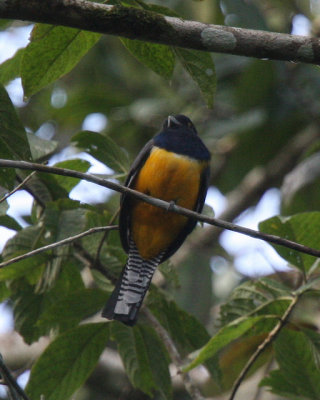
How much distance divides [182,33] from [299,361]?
1.75 metres

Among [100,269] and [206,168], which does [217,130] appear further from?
[100,269]

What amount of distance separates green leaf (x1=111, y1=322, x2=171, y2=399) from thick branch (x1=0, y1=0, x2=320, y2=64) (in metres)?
1.69

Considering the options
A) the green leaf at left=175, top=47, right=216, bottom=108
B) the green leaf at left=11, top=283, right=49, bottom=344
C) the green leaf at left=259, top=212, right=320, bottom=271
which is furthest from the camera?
the green leaf at left=11, top=283, right=49, bottom=344

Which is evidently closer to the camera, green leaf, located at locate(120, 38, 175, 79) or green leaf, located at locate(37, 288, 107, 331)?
green leaf, located at locate(120, 38, 175, 79)

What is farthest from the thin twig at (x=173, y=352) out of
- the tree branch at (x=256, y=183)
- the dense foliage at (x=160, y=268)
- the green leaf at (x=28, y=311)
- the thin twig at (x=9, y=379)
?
the tree branch at (x=256, y=183)

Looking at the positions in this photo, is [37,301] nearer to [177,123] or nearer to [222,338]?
[222,338]

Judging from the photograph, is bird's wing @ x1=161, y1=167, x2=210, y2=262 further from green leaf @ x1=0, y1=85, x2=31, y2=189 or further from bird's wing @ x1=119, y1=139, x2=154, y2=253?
green leaf @ x1=0, y1=85, x2=31, y2=189

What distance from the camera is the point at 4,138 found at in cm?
286

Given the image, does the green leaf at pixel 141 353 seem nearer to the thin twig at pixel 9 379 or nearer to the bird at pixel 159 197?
the bird at pixel 159 197

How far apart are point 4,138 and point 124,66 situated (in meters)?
4.72

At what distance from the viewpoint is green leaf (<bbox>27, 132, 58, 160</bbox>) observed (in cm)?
367

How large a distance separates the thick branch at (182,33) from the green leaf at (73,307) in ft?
4.86

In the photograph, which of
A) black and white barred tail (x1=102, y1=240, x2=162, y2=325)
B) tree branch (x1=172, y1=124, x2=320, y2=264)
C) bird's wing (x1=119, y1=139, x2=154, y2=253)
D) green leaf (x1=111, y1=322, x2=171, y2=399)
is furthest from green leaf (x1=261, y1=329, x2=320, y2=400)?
tree branch (x1=172, y1=124, x2=320, y2=264)

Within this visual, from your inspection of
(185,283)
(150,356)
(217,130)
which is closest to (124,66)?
(217,130)
